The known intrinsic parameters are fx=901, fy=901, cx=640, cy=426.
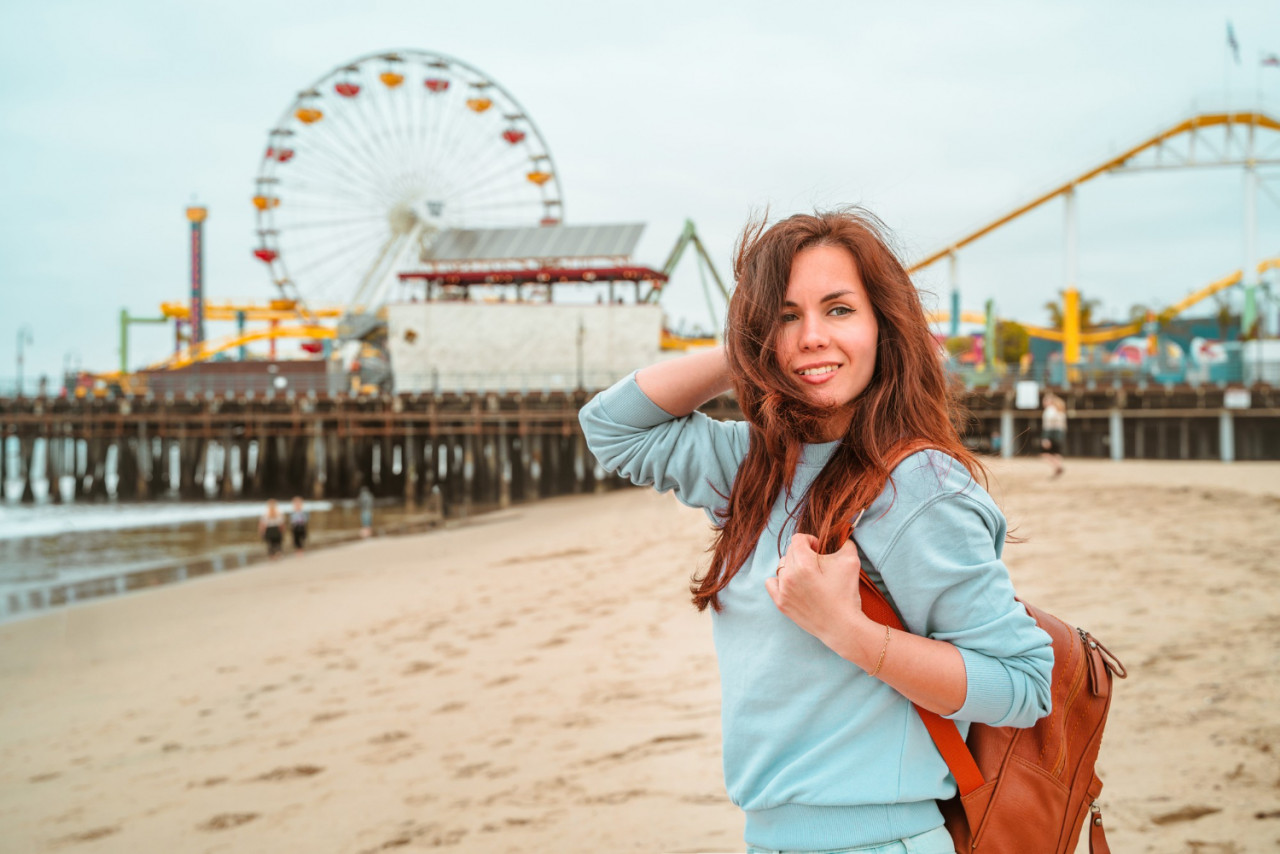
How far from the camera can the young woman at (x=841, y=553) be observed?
1.23 metres

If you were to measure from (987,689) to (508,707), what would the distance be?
461cm

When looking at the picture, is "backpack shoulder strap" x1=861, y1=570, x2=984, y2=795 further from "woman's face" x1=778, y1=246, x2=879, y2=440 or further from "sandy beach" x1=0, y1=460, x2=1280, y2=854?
"sandy beach" x1=0, y1=460, x2=1280, y2=854

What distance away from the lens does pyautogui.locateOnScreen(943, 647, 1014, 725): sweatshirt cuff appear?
1.22 m

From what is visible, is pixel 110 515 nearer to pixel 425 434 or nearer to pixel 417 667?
pixel 425 434

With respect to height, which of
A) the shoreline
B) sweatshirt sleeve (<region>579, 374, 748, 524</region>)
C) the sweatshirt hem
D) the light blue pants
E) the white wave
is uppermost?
sweatshirt sleeve (<region>579, 374, 748, 524</region>)

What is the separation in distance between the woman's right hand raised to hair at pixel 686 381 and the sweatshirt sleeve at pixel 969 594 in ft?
1.17

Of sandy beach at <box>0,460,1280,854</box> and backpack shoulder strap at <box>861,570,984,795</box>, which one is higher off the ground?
backpack shoulder strap at <box>861,570,984,795</box>

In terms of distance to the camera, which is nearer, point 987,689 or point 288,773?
point 987,689

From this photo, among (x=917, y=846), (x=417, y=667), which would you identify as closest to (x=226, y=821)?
(x=417, y=667)

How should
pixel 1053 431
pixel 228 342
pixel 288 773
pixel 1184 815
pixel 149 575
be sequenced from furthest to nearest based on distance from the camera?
pixel 228 342 < pixel 1053 431 < pixel 149 575 < pixel 288 773 < pixel 1184 815

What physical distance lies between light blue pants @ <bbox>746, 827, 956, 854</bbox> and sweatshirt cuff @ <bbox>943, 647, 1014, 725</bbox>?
201 mm

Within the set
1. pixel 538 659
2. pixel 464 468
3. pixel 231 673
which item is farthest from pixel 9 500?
pixel 538 659

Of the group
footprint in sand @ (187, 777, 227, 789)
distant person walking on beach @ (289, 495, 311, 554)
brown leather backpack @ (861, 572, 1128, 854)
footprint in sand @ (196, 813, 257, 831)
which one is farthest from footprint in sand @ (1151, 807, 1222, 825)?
distant person walking on beach @ (289, 495, 311, 554)

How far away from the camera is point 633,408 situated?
4.98 ft
